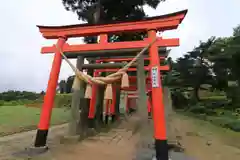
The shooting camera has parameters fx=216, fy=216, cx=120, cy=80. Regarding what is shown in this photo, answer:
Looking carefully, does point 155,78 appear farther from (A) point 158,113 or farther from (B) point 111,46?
(B) point 111,46

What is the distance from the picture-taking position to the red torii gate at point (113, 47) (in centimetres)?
418

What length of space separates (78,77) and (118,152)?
1.92 meters

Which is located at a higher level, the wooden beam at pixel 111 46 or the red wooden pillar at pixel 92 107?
the wooden beam at pixel 111 46

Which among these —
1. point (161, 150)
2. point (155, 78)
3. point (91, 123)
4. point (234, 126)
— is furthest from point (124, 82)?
point (234, 126)

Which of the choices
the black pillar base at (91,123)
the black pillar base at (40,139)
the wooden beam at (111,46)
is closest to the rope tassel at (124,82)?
the wooden beam at (111,46)

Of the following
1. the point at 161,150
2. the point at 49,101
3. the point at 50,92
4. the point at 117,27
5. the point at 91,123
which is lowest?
the point at 161,150

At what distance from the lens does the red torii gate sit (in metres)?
4.18

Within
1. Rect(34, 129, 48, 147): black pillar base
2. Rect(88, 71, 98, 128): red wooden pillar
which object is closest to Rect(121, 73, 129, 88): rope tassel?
Rect(34, 129, 48, 147): black pillar base

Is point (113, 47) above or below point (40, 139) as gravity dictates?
above

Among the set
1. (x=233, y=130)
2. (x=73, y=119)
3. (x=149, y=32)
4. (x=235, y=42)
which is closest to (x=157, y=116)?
(x=149, y=32)

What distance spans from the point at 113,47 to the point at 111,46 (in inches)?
2.3

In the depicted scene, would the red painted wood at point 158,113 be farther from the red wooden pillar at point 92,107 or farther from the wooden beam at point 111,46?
the red wooden pillar at point 92,107

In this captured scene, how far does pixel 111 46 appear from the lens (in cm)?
498

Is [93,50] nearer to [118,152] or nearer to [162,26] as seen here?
[162,26]
